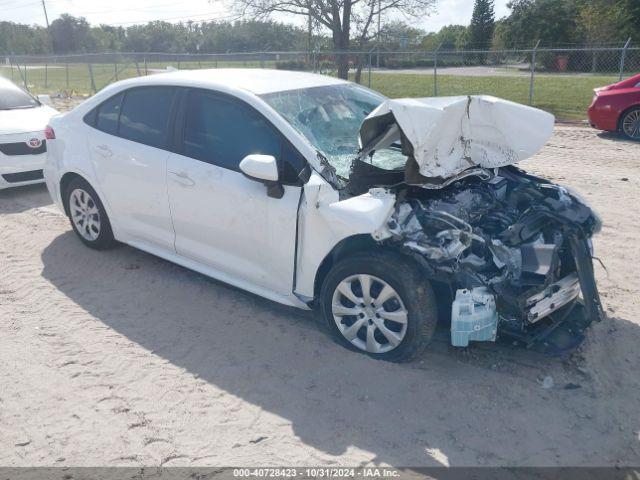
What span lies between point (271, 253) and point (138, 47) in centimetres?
6504

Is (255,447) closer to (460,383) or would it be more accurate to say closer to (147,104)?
(460,383)

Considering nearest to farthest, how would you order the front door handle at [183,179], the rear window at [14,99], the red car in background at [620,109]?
1. the front door handle at [183,179]
2. the rear window at [14,99]
3. the red car in background at [620,109]

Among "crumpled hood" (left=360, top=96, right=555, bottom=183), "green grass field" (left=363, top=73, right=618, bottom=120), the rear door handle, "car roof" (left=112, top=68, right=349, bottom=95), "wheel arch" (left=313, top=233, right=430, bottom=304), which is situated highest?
"car roof" (left=112, top=68, right=349, bottom=95)

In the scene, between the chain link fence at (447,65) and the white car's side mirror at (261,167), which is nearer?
the white car's side mirror at (261,167)

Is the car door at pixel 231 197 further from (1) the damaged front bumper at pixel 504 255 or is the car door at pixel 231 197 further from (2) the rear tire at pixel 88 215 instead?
(2) the rear tire at pixel 88 215


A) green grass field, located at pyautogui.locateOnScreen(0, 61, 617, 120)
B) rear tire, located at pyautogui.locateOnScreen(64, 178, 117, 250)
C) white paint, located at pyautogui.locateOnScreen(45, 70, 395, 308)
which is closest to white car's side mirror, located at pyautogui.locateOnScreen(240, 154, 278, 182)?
white paint, located at pyautogui.locateOnScreen(45, 70, 395, 308)

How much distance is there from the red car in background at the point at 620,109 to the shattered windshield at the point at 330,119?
8.45m

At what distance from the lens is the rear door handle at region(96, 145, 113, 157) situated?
509 centimetres

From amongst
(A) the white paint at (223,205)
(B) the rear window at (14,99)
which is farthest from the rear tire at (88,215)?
(B) the rear window at (14,99)

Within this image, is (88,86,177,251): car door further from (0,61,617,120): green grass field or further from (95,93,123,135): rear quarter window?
(0,61,617,120): green grass field

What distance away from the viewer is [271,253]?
409 cm

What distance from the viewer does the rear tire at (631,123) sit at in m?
11.1

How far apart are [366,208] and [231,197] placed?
1140 millimetres

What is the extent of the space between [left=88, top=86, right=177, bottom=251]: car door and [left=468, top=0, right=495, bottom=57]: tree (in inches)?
1864
